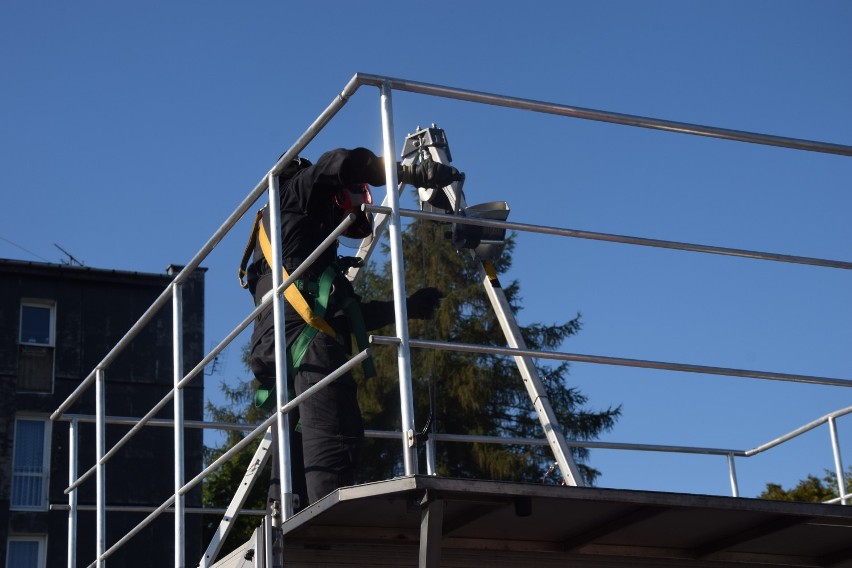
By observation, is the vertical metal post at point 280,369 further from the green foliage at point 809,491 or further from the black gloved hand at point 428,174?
the green foliage at point 809,491

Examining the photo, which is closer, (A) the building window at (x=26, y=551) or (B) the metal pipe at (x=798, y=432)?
(B) the metal pipe at (x=798, y=432)

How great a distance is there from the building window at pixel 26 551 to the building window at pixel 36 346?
11.2 feet

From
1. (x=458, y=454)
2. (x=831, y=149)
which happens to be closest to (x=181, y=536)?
(x=831, y=149)

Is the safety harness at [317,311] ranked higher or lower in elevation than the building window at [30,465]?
lower

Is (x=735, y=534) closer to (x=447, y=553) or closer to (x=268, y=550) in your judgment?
(x=447, y=553)

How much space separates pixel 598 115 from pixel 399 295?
1.41 m

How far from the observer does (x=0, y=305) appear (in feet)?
97.3

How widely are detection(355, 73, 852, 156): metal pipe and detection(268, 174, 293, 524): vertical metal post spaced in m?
0.87

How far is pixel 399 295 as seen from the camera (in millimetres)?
5133

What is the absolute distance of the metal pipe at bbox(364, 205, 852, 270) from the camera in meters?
5.42

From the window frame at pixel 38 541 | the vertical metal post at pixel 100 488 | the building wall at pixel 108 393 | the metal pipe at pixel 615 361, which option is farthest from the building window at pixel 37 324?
the metal pipe at pixel 615 361

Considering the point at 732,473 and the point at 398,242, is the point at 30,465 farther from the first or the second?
the point at 398,242

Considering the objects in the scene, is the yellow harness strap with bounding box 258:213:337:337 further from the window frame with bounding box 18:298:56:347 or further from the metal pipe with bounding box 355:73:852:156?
the window frame with bounding box 18:298:56:347

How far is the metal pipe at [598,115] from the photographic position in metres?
5.55
